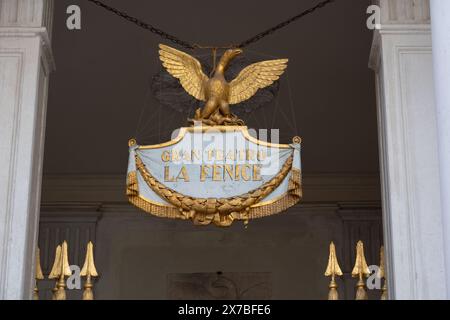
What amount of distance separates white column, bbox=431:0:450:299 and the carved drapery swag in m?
1.54

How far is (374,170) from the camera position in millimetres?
13289

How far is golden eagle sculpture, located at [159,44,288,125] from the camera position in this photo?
8.36 metres

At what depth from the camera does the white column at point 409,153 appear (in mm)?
6949

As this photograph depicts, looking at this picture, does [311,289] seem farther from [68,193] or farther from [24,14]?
[24,14]

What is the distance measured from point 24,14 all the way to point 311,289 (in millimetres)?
6297

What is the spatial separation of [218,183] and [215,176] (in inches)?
2.2

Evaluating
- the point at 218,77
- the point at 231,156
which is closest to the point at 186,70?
the point at 218,77

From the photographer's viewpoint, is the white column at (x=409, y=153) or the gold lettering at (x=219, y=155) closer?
the white column at (x=409, y=153)

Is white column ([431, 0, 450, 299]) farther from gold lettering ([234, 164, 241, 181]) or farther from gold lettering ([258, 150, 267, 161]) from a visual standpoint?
gold lettering ([234, 164, 241, 181])

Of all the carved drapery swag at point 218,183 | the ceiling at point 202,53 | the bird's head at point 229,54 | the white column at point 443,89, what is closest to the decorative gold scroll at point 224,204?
the carved drapery swag at point 218,183

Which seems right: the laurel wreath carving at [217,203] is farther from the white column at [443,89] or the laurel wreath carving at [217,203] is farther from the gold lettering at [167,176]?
the white column at [443,89]

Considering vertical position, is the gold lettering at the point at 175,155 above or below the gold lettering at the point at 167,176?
above

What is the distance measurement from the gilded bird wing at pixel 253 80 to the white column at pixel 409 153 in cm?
99
